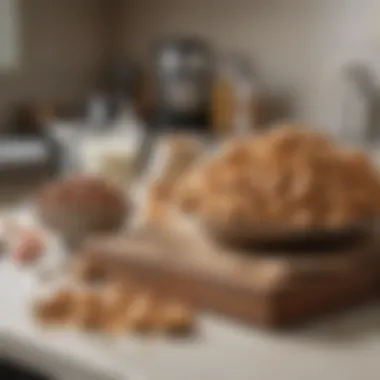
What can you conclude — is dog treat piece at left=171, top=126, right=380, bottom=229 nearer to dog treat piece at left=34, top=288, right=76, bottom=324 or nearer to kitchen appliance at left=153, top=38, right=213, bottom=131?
dog treat piece at left=34, top=288, right=76, bottom=324

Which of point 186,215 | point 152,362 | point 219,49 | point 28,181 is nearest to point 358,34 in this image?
point 219,49

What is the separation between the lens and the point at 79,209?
107 centimetres

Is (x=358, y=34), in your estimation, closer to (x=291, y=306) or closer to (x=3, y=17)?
(x=3, y=17)

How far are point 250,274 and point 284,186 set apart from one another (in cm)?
12

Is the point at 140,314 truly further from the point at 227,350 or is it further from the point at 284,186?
the point at 284,186

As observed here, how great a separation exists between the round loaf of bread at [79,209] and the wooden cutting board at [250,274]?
0.15 feet

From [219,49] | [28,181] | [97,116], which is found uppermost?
[219,49]

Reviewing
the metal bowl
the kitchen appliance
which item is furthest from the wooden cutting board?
the kitchen appliance

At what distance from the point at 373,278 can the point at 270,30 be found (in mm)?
1533

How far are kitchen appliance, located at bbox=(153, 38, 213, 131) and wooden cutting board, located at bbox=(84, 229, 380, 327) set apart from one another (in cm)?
136

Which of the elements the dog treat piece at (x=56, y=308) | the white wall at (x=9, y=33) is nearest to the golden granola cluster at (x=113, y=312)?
the dog treat piece at (x=56, y=308)

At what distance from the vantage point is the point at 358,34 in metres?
2.20

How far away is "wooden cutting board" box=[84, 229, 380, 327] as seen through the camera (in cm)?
88

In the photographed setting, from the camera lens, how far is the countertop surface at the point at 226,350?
2.46 feet
